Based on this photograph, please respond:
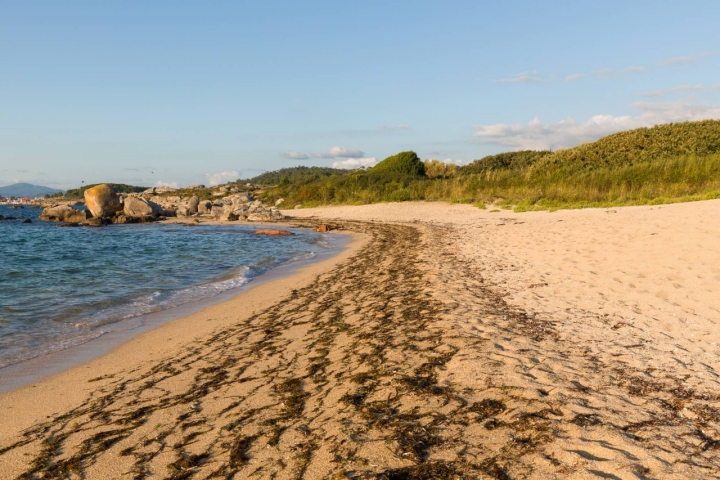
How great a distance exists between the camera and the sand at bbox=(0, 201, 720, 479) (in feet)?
9.77

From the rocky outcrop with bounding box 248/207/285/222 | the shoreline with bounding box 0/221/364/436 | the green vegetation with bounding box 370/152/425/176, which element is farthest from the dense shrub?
the shoreline with bounding box 0/221/364/436

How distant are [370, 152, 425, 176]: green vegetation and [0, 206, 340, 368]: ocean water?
32.2 metres

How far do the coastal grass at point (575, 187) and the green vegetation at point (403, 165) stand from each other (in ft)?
38.7

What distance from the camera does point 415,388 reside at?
402 cm

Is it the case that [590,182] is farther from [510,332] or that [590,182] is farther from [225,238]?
[510,332]

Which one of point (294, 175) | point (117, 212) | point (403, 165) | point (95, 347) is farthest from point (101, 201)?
point (294, 175)

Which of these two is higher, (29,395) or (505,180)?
(505,180)

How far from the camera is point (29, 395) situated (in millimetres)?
4613

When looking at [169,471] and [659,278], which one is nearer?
[169,471]

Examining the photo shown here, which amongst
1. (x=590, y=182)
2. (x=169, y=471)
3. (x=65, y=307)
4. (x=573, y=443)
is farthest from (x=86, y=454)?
(x=590, y=182)

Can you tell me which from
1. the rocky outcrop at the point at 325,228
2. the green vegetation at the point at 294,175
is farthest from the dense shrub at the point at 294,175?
the rocky outcrop at the point at 325,228

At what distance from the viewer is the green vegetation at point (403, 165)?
5112 cm

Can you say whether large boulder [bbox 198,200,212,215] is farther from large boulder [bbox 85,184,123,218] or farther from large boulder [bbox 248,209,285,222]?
large boulder [bbox 248,209,285,222]

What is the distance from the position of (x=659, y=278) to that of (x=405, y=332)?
15.4ft
